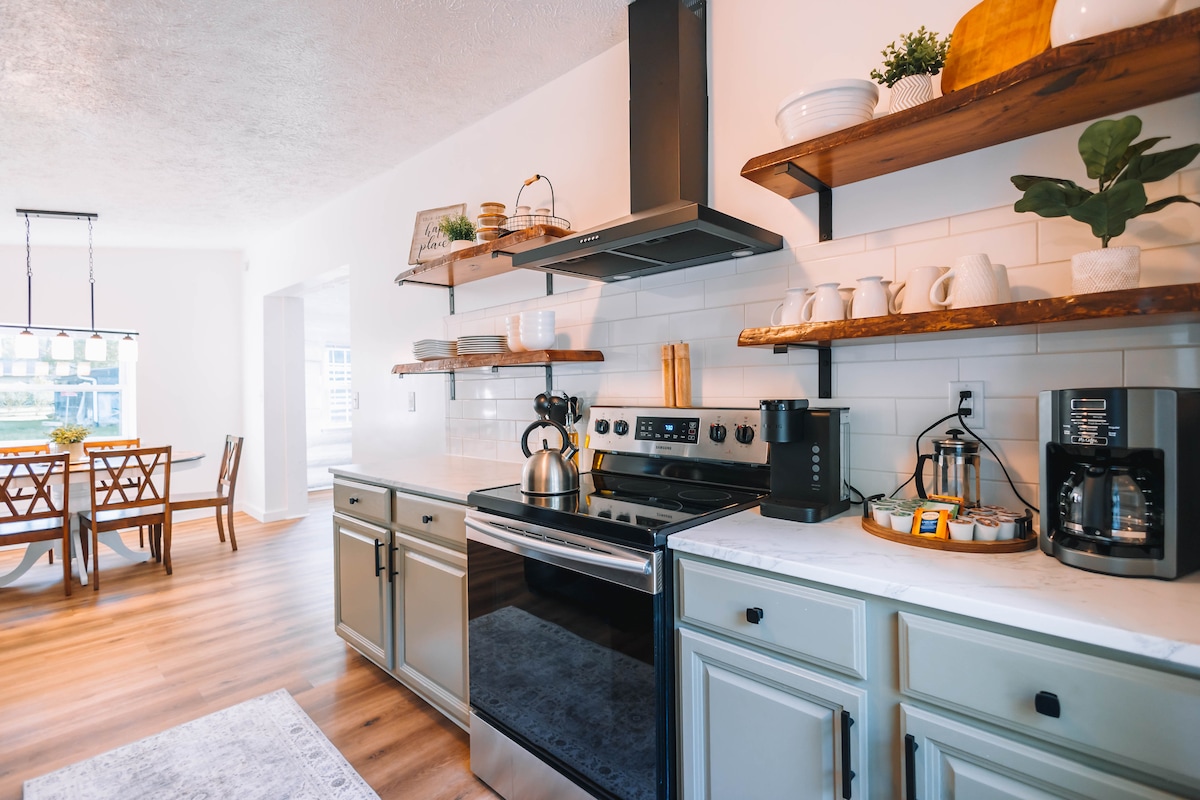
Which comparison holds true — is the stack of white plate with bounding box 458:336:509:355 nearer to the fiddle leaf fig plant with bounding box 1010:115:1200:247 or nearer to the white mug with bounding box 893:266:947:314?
the white mug with bounding box 893:266:947:314

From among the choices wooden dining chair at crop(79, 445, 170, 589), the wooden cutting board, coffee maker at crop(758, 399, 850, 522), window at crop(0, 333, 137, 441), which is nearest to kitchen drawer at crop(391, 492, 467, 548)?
coffee maker at crop(758, 399, 850, 522)

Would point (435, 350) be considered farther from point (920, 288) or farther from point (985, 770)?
point (985, 770)

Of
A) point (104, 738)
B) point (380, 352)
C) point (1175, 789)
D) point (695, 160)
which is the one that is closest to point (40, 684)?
point (104, 738)

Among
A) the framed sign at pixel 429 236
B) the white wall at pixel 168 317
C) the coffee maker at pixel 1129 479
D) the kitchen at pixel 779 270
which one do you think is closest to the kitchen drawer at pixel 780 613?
the coffee maker at pixel 1129 479

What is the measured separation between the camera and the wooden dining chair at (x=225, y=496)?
4.51 meters

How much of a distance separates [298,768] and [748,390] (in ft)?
6.45

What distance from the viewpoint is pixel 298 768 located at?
1.96 meters

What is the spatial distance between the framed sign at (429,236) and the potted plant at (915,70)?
2.21 m

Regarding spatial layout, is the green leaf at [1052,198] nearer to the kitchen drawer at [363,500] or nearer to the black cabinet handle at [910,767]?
the black cabinet handle at [910,767]

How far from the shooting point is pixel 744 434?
1.82 m

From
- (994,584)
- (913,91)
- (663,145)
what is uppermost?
(663,145)

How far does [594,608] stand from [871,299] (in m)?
1.03

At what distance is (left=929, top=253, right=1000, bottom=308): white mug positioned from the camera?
4.10 feet

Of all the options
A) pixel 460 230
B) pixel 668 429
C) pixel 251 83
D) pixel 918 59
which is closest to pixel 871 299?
pixel 918 59
